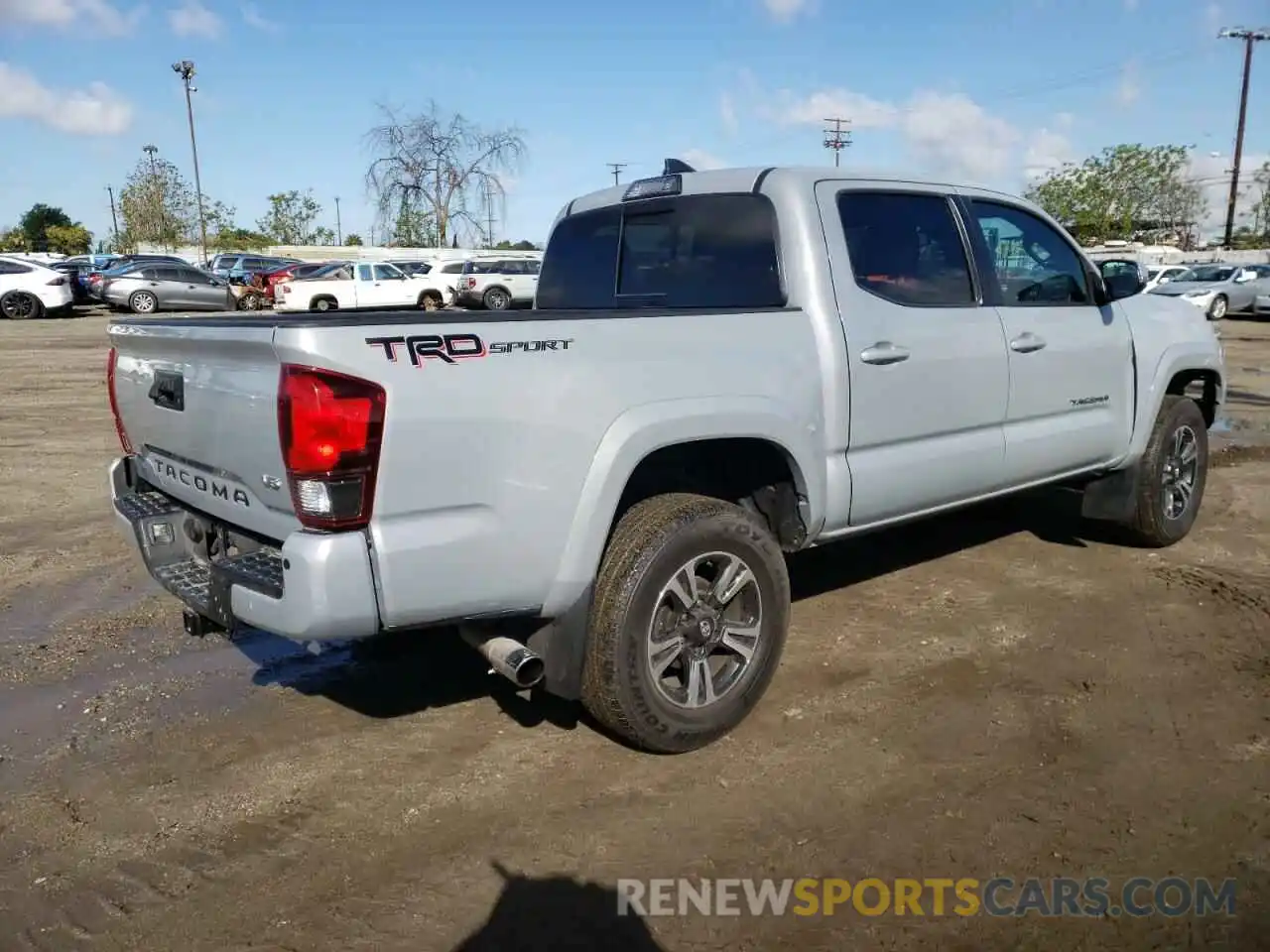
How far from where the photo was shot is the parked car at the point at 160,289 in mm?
28156

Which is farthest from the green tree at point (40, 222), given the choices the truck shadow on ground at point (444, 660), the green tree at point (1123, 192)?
the truck shadow on ground at point (444, 660)

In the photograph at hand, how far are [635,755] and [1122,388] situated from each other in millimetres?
3353

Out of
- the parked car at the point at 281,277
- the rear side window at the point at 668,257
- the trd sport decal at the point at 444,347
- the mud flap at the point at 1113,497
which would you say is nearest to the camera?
the trd sport decal at the point at 444,347

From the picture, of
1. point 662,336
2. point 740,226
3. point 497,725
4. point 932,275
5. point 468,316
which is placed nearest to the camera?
point 468,316

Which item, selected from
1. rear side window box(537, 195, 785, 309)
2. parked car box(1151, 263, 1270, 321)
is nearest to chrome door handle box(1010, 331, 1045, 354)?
rear side window box(537, 195, 785, 309)

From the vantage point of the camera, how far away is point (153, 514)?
3594 mm

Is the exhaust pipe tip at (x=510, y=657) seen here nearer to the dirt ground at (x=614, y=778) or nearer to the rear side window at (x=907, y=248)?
the dirt ground at (x=614, y=778)

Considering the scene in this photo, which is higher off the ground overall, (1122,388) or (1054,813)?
(1122,388)

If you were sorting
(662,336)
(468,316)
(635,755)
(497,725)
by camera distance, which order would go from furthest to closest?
(497,725) → (635,755) → (662,336) → (468,316)

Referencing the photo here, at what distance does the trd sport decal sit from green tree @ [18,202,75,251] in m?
98.4

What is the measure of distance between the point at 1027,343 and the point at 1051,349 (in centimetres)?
22

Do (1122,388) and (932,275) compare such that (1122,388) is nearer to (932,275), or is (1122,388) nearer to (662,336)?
(932,275)

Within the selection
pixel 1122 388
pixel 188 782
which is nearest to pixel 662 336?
pixel 188 782

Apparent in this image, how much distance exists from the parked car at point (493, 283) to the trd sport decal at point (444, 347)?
2690cm
